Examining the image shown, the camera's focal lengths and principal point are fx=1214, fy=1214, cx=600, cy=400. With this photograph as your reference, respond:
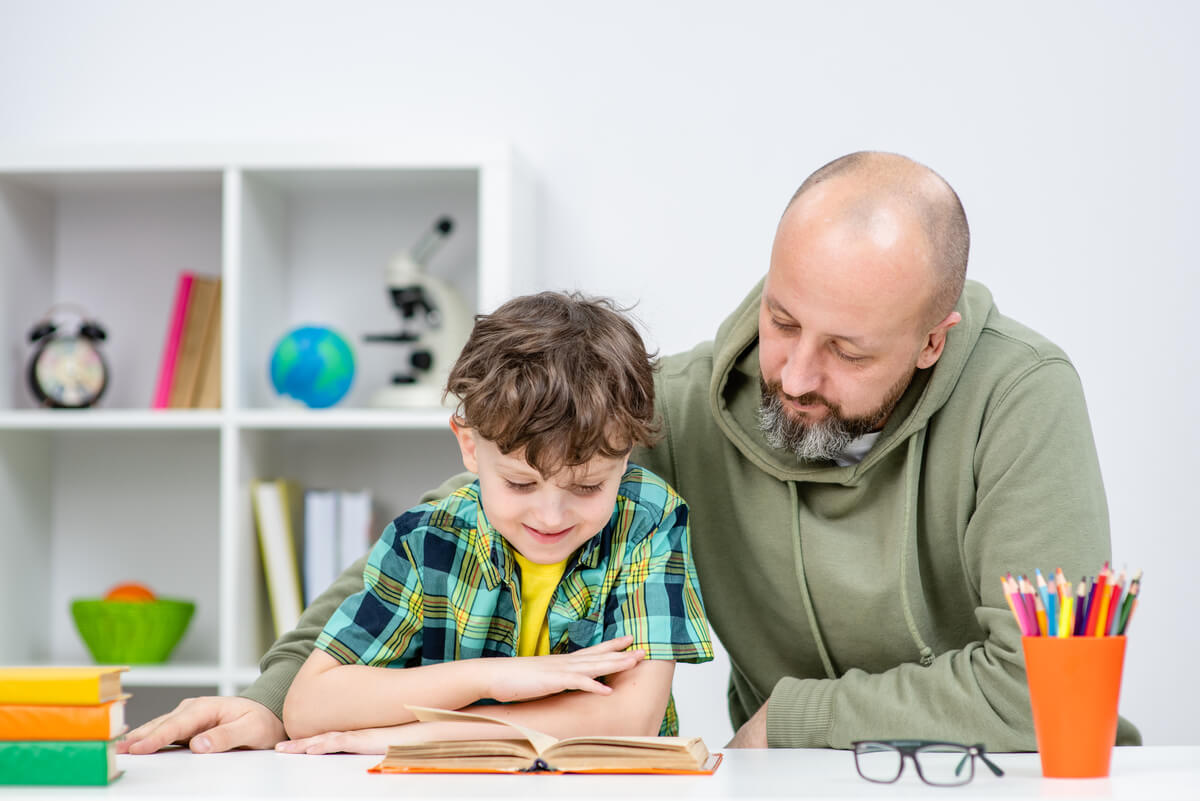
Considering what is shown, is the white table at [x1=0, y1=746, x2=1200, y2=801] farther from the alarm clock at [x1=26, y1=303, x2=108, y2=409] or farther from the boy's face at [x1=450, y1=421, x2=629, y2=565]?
the alarm clock at [x1=26, y1=303, x2=108, y2=409]

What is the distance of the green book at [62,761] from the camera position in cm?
92

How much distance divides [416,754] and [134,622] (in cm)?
172

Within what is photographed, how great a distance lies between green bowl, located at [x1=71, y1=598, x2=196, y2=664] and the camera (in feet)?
8.21

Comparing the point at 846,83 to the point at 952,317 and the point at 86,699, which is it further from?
the point at 86,699

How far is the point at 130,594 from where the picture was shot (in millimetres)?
2557

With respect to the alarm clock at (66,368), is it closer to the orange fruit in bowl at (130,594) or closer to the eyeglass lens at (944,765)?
the orange fruit in bowl at (130,594)

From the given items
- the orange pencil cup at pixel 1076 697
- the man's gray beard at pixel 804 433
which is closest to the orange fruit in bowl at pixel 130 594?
the man's gray beard at pixel 804 433

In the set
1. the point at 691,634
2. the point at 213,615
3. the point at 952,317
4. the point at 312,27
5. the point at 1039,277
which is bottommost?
the point at 213,615

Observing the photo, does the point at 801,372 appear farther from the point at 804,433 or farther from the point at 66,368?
the point at 66,368

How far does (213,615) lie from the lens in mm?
2711

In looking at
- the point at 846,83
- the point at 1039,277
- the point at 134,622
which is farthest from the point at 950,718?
the point at 134,622

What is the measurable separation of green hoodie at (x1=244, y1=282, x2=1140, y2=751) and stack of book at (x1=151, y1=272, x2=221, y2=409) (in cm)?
121

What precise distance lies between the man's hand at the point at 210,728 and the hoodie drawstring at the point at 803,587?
0.64 m

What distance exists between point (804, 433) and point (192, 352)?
1.60m
